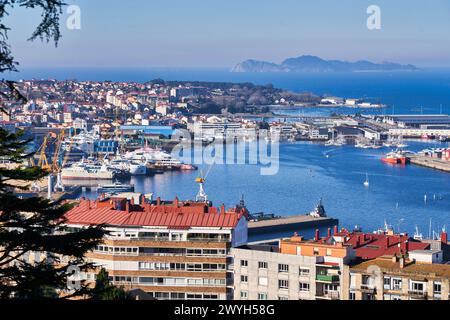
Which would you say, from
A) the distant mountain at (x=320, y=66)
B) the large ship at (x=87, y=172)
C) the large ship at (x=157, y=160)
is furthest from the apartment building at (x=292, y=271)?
the distant mountain at (x=320, y=66)

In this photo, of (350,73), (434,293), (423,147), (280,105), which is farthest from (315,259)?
(350,73)

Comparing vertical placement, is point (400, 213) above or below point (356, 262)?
below

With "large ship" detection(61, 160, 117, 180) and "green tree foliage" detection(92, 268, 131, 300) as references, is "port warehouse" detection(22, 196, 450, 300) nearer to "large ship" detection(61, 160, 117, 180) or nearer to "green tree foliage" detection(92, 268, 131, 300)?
"green tree foliage" detection(92, 268, 131, 300)

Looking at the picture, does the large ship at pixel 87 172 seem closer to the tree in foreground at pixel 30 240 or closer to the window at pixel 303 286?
the window at pixel 303 286

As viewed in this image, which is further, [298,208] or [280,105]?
[280,105]

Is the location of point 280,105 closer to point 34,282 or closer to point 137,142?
point 137,142

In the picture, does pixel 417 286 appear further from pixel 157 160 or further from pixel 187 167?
pixel 157 160

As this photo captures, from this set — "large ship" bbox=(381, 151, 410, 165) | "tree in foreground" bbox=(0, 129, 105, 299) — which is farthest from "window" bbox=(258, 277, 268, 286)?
"large ship" bbox=(381, 151, 410, 165)
